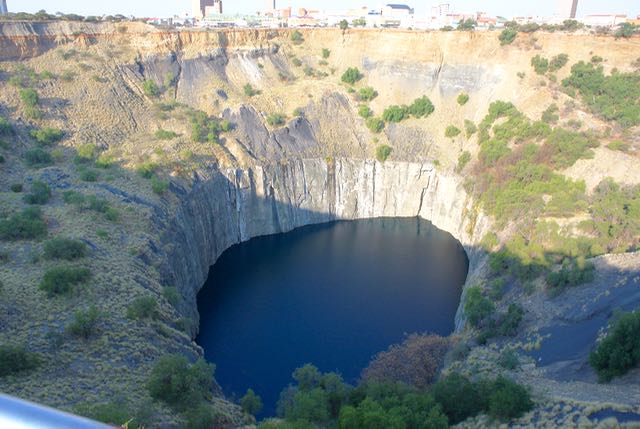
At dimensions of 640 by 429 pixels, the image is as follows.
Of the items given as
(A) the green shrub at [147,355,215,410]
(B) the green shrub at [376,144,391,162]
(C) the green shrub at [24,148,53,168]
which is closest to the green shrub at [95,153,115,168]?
(C) the green shrub at [24,148,53,168]

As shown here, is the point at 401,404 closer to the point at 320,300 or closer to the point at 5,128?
the point at 320,300

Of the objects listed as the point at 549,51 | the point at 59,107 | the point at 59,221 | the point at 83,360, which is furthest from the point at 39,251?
the point at 549,51

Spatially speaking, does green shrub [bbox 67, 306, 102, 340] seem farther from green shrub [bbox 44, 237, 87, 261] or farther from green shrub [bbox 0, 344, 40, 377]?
green shrub [bbox 44, 237, 87, 261]

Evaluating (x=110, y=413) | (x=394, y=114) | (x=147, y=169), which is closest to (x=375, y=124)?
(x=394, y=114)

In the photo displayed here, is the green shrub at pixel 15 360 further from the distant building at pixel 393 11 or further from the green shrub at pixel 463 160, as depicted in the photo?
the distant building at pixel 393 11

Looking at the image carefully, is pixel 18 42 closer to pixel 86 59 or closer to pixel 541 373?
pixel 86 59

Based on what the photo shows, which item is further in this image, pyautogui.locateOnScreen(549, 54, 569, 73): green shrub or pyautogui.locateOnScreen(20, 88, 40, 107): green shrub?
pyautogui.locateOnScreen(549, 54, 569, 73): green shrub

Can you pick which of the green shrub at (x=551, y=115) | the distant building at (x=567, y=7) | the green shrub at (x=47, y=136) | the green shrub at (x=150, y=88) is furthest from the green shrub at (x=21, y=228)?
the distant building at (x=567, y=7)
